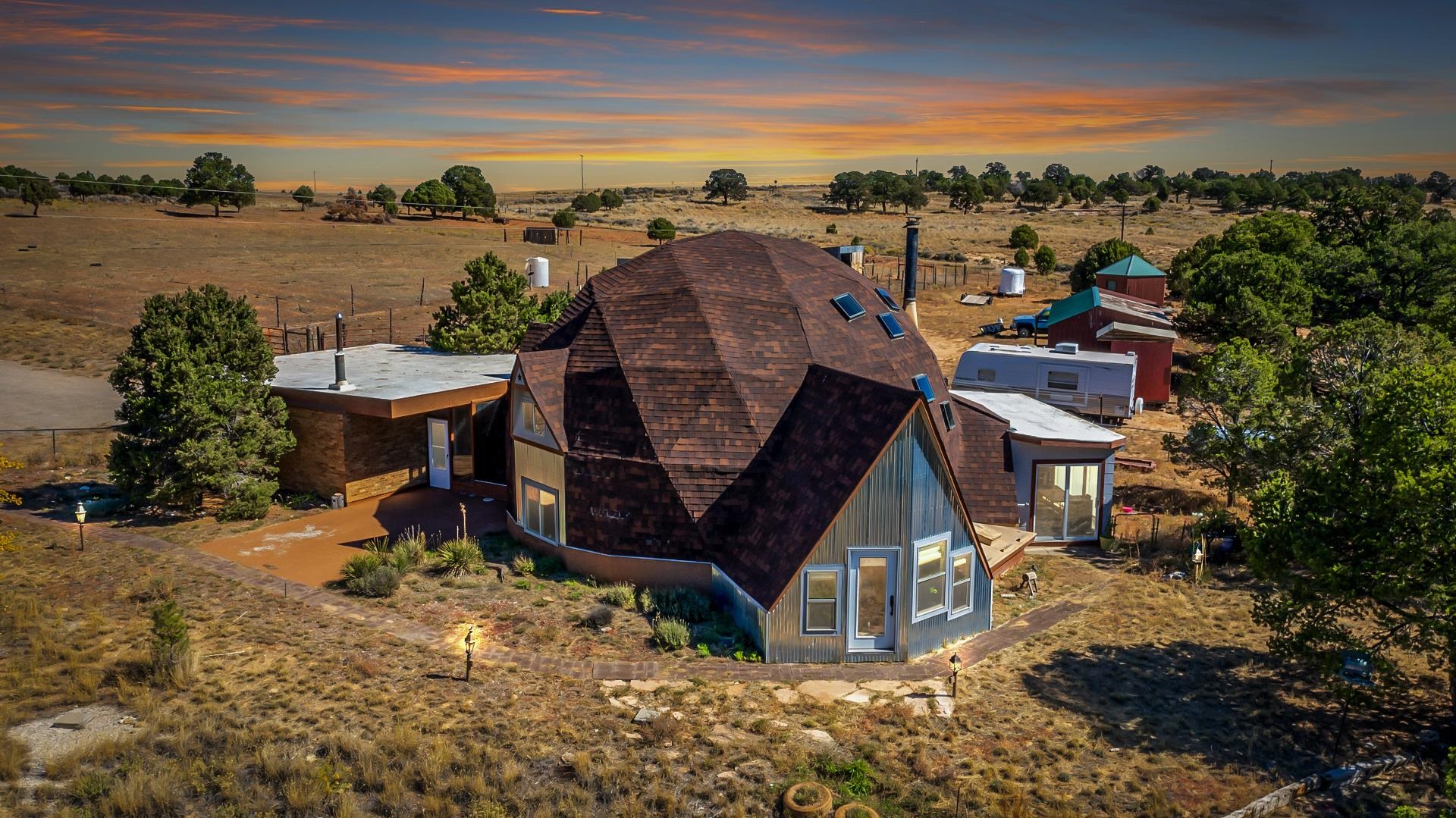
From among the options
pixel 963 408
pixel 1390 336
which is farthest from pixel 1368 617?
pixel 963 408

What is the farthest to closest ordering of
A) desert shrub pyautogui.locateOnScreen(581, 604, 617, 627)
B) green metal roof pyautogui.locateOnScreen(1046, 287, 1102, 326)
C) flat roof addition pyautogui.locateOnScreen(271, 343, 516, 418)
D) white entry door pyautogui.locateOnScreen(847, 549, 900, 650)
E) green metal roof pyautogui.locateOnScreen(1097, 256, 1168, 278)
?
1. green metal roof pyautogui.locateOnScreen(1097, 256, 1168, 278)
2. green metal roof pyautogui.locateOnScreen(1046, 287, 1102, 326)
3. flat roof addition pyautogui.locateOnScreen(271, 343, 516, 418)
4. desert shrub pyautogui.locateOnScreen(581, 604, 617, 627)
5. white entry door pyautogui.locateOnScreen(847, 549, 900, 650)

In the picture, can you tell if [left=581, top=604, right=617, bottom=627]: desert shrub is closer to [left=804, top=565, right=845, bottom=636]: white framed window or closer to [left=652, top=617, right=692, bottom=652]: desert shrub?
[left=652, top=617, right=692, bottom=652]: desert shrub

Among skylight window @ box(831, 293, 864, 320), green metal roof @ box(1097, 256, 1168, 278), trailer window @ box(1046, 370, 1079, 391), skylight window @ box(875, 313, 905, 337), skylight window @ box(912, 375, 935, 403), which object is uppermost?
green metal roof @ box(1097, 256, 1168, 278)

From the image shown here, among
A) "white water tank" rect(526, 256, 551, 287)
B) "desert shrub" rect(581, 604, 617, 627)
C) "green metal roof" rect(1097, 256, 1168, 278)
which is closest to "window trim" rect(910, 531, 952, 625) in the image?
"desert shrub" rect(581, 604, 617, 627)

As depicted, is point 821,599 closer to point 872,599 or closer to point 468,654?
point 872,599

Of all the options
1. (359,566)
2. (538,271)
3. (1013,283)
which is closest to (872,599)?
(359,566)

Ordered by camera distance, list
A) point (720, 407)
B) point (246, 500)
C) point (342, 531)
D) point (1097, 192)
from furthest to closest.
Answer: point (1097, 192), point (246, 500), point (342, 531), point (720, 407)
